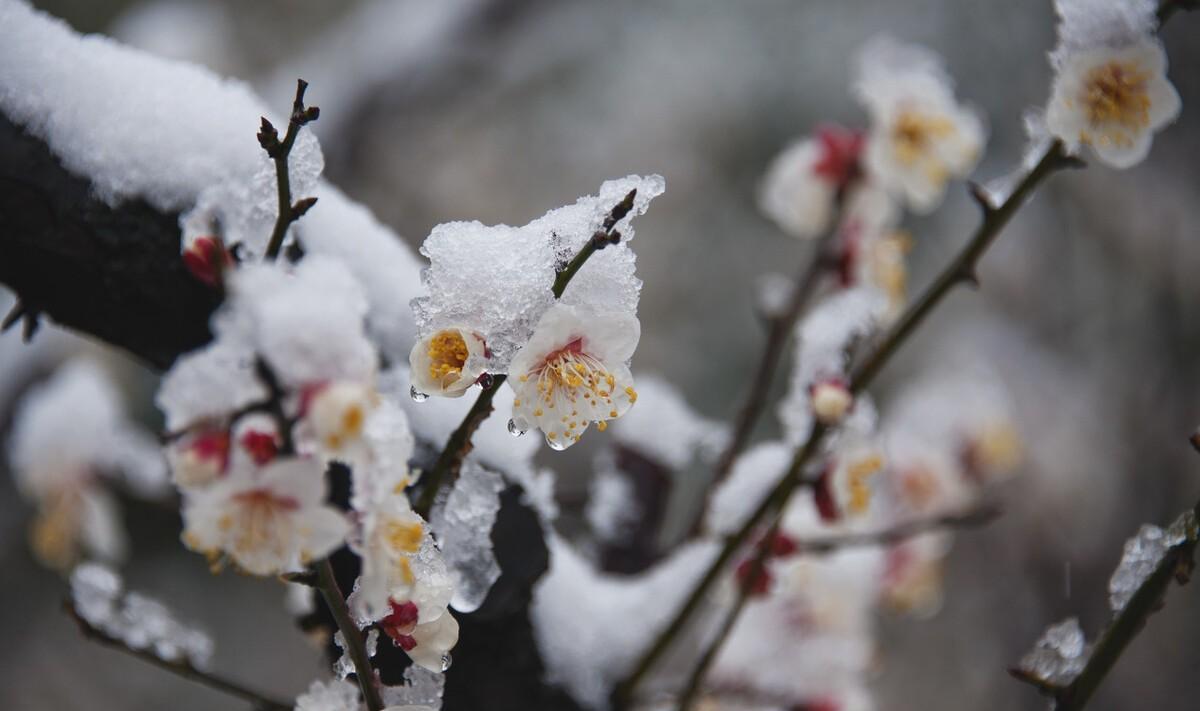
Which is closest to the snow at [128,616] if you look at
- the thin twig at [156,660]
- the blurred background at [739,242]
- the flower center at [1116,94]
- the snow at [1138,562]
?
the thin twig at [156,660]

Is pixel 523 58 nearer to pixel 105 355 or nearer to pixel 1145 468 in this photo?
pixel 105 355

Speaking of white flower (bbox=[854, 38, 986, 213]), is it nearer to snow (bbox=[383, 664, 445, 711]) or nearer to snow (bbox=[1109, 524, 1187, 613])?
snow (bbox=[1109, 524, 1187, 613])

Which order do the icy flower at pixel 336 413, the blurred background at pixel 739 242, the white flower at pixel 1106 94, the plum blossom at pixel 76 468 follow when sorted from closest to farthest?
1. the icy flower at pixel 336 413
2. the white flower at pixel 1106 94
3. the plum blossom at pixel 76 468
4. the blurred background at pixel 739 242

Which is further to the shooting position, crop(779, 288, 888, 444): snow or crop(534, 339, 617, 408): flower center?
crop(779, 288, 888, 444): snow

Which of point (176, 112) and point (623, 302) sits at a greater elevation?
point (176, 112)

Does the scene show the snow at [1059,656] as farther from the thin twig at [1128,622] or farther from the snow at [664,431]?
the snow at [664,431]

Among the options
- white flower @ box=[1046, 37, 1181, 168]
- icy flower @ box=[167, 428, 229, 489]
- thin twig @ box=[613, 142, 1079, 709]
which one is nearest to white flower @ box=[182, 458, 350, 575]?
icy flower @ box=[167, 428, 229, 489]

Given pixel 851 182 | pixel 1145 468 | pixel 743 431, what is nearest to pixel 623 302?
pixel 743 431
